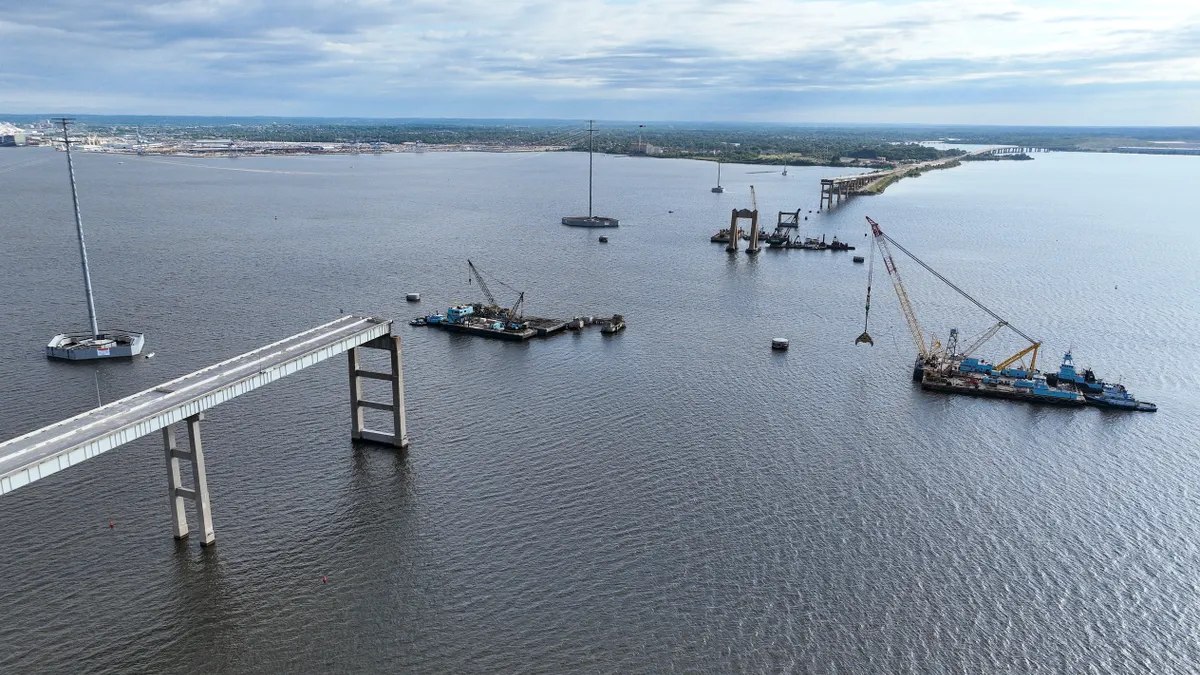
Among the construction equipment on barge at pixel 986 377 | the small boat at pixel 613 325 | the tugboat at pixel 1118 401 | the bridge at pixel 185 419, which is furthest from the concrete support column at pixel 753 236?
the bridge at pixel 185 419

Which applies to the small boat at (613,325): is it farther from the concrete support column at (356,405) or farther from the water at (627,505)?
the concrete support column at (356,405)

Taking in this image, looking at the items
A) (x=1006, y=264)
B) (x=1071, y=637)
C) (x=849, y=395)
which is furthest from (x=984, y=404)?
Answer: (x=1006, y=264)

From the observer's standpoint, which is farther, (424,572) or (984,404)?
(984,404)

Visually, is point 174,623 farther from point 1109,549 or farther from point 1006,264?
point 1006,264

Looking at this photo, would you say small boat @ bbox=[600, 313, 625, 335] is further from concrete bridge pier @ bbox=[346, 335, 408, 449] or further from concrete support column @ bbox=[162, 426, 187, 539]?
concrete support column @ bbox=[162, 426, 187, 539]

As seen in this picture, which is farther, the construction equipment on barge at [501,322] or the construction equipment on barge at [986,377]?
the construction equipment on barge at [501,322]

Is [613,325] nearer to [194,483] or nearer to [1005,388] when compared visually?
[1005,388]
